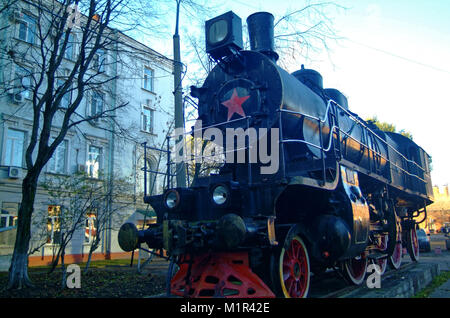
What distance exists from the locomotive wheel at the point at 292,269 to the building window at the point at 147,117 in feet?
62.7

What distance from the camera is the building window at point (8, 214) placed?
16047 millimetres

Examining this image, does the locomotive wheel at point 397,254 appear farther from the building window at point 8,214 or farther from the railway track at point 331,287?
the building window at point 8,214

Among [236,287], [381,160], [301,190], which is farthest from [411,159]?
[236,287]

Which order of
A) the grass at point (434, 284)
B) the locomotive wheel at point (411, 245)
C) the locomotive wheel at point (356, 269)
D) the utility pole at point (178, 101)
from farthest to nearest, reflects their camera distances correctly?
the locomotive wheel at point (411, 245) < the utility pole at point (178, 101) < the grass at point (434, 284) < the locomotive wheel at point (356, 269)

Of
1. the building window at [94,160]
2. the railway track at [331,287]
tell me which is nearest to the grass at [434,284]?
the railway track at [331,287]

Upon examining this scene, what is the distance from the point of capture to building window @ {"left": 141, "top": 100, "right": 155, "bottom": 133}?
23.5 m

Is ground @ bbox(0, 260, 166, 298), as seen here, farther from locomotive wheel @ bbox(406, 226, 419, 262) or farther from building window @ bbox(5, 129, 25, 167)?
building window @ bbox(5, 129, 25, 167)

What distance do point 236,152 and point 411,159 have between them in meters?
8.71

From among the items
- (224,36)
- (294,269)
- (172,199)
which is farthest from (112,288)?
(224,36)

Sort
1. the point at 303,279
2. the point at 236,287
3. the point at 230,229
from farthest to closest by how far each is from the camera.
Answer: the point at 303,279, the point at 236,287, the point at 230,229

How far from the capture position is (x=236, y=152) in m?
6.03

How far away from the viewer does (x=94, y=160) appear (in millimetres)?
20359
